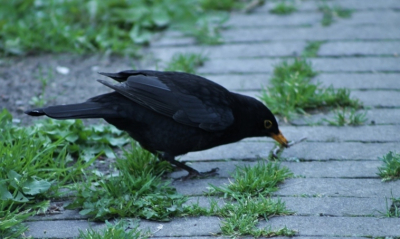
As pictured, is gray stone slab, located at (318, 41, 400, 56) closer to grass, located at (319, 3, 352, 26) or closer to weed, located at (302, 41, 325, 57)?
weed, located at (302, 41, 325, 57)

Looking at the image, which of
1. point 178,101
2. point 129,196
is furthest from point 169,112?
point 129,196

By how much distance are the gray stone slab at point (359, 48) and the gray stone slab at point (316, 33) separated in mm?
167

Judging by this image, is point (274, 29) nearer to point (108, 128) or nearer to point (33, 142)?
point (108, 128)

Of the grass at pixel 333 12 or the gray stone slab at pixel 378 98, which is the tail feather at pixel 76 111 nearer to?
the gray stone slab at pixel 378 98

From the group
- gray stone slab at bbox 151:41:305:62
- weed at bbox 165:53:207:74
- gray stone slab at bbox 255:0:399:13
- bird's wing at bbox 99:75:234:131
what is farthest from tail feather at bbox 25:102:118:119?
gray stone slab at bbox 255:0:399:13

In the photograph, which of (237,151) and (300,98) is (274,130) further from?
(300,98)

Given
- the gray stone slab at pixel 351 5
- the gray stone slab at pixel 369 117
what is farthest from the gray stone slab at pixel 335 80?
the gray stone slab at pixel 351 5

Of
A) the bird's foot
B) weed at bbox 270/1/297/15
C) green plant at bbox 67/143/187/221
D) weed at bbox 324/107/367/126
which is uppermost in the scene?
weed at bbox 270/1/297/15

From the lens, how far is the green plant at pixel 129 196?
390 cm

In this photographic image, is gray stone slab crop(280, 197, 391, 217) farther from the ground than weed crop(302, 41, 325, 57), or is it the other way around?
weed crop(302, 41, 325, 57)

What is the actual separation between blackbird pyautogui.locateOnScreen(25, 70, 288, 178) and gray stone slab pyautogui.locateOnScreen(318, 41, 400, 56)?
220 centimetres

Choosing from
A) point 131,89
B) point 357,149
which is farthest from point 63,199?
point 357,149

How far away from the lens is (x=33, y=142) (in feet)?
15.0

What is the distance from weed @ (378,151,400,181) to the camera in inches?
166
